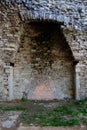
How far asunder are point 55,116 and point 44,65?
252 cm

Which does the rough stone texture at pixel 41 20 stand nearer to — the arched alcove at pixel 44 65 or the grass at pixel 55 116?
the arched alcove at pixel 44 65

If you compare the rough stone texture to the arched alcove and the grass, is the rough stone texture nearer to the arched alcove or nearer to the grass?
the arched alcove

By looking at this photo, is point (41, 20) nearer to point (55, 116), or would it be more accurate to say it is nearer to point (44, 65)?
point (44, 65)

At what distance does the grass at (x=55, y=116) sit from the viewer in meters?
4.43

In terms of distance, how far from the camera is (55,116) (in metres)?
4.82

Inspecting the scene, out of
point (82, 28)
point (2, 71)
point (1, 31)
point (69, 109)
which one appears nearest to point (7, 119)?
point (69, 109)

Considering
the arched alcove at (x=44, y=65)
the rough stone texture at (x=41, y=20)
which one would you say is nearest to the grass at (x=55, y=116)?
the rough stone texture at (x=41, y=20)

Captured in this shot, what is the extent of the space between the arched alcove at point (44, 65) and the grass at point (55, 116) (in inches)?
58.0

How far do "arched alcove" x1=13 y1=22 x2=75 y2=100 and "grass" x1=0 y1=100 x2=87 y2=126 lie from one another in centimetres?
147

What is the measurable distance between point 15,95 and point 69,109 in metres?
2.02

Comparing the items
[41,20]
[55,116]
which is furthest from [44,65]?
[55,116]

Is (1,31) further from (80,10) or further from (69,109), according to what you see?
(69,109)

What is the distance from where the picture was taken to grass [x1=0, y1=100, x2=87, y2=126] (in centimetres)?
443

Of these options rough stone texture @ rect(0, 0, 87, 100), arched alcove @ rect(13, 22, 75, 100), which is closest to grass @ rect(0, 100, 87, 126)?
rough stone texture @ rect(0, 0, 87, 100)
